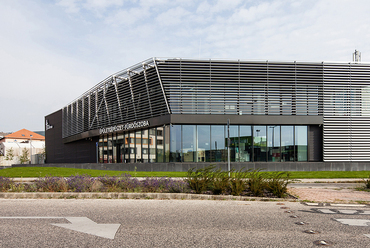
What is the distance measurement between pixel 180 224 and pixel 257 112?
2008cm

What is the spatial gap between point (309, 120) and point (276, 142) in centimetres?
335

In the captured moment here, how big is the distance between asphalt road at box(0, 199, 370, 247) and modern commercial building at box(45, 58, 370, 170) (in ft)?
52.1

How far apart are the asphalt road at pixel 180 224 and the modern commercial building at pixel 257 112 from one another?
15876 millimetres

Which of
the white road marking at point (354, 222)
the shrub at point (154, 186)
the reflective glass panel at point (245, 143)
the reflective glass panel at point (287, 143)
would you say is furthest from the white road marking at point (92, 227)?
the reflective glass panel at point (287, 143)

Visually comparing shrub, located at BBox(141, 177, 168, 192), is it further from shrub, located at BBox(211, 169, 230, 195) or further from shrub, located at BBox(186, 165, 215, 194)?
shrub, located at BBox(211, 169, 230, 195)

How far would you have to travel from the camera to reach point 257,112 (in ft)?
81.8

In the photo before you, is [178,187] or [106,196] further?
[178,187]

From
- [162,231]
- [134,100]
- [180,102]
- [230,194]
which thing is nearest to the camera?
[162,231]

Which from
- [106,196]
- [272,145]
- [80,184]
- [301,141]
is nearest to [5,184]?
[80,184]

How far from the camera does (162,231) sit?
5.58 metres

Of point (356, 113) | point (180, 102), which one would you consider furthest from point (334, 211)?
point (356, 113)

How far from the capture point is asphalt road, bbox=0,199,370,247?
4.93 metres

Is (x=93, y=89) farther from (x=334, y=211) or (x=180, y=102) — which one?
(x=334, y=211)

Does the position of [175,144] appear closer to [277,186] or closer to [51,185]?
[51,185]
